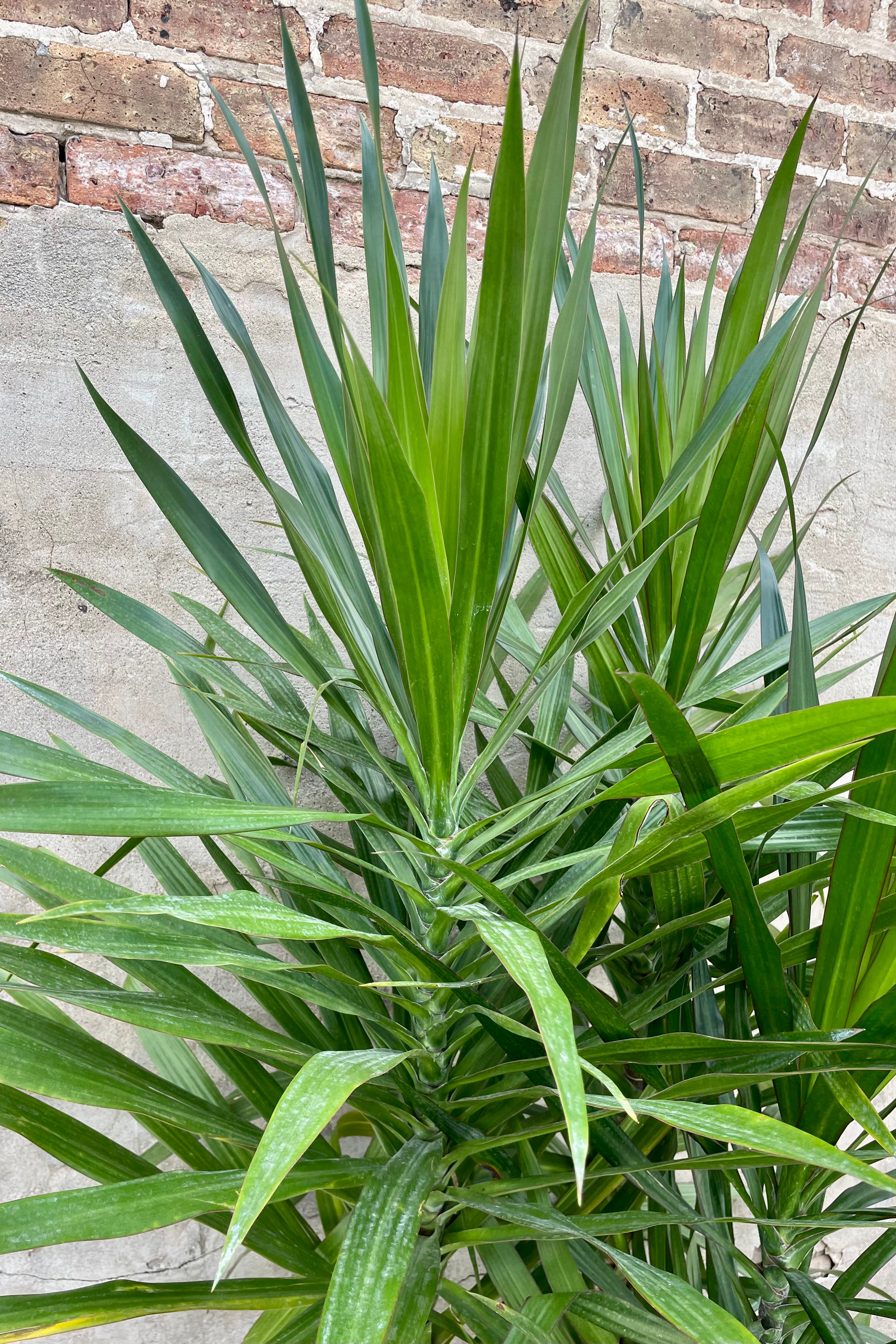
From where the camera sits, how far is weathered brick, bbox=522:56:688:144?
1.22 meters

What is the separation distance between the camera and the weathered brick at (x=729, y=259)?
1264 millimetres

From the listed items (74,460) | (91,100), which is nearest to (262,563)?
(74,460)

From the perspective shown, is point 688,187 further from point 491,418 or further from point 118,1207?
point 118,1207

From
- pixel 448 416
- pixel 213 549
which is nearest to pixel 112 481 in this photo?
pixel 213 549

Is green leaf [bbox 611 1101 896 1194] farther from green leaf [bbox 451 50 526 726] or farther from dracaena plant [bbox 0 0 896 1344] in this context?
green leaf [bbox 451 50 526 726]

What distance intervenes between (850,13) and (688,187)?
1.27ft

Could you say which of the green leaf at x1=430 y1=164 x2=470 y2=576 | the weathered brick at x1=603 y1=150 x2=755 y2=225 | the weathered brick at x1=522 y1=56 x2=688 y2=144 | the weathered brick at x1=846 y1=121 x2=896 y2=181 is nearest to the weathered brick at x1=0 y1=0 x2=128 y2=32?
the weathered brick at x1=522 y1=56 x2=688 y2=144

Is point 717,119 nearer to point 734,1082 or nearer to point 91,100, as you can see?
point 91,100

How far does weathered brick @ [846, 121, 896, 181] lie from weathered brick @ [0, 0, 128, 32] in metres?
1.02

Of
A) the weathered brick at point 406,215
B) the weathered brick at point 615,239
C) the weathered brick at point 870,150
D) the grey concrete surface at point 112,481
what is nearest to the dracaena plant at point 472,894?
the grey concrete surface at point 112,481

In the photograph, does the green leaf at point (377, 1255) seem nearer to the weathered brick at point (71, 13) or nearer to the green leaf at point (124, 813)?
the green leaf at point (124, 813)

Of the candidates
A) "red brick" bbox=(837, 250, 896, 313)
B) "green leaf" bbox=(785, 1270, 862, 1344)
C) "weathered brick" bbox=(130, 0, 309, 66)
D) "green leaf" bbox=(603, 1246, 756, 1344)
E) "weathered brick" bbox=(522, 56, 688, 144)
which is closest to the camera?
"green leaf" bbox=(603, 1246, 756, 1344)

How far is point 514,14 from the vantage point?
1181 mm

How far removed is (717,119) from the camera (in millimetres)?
1260
